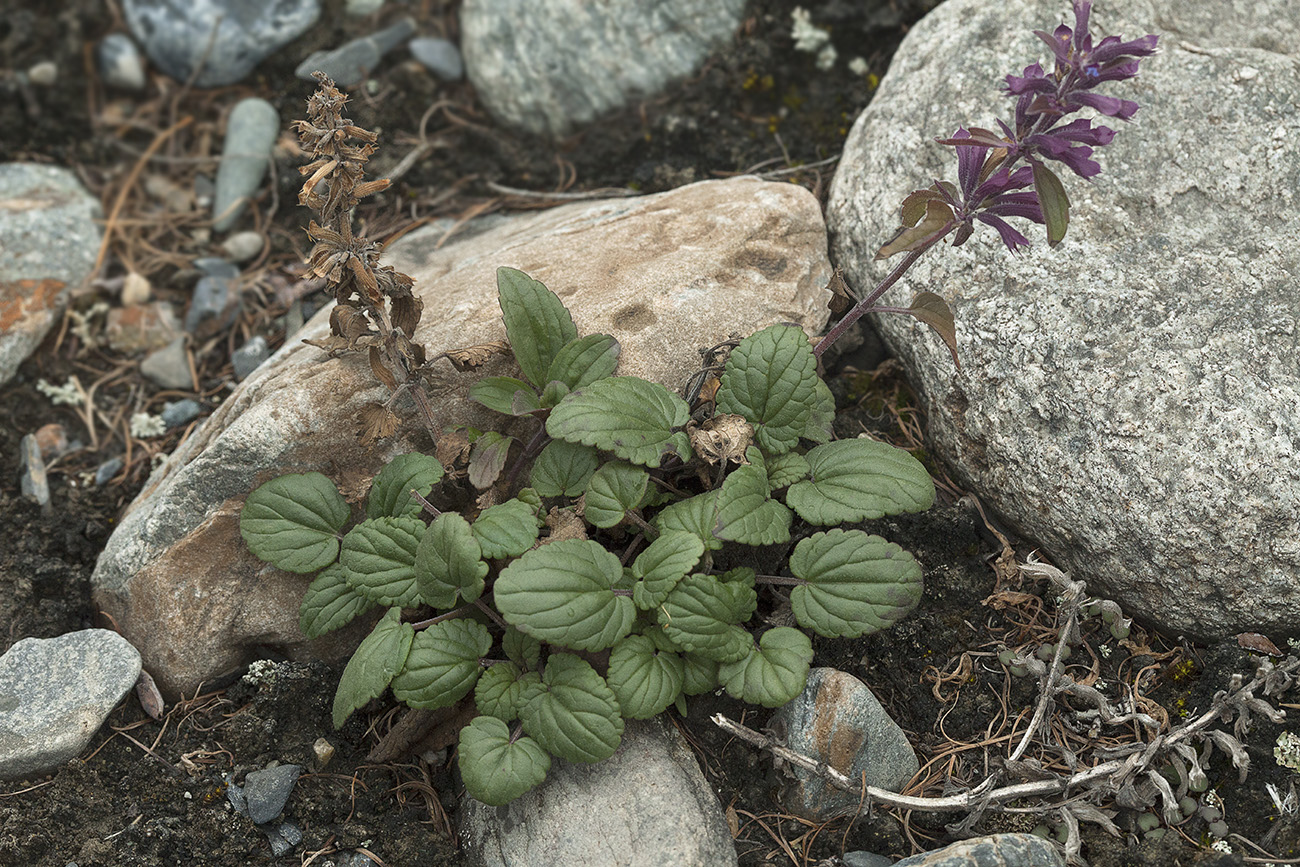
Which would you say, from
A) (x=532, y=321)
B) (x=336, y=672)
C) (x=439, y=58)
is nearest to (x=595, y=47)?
(x=439, y=58)

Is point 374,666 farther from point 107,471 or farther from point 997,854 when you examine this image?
point 107,471

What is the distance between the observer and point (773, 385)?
3.38 meters

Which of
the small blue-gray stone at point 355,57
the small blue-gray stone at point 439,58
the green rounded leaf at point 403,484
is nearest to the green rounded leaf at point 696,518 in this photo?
the green rounded leaf at point 403,484

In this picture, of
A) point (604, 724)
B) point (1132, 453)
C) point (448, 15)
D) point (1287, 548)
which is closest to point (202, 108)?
point (448, 15)

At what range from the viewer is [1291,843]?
2.98m

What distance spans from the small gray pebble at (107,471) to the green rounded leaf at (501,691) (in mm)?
2254

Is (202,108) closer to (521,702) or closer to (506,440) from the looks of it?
(506,440)

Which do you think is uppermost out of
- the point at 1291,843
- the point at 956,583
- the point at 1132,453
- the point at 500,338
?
the point at 500,338

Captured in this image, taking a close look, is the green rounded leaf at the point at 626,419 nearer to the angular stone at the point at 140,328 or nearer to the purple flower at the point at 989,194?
the purple flower at the point at 989,194

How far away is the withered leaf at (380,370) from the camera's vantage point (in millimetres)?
3463

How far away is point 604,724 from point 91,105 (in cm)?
486

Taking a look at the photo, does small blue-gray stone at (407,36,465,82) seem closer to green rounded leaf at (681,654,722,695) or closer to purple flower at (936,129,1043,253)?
purple flower at (936,129,1043,253)

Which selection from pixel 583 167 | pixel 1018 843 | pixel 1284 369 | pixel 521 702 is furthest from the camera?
pixel 583 167

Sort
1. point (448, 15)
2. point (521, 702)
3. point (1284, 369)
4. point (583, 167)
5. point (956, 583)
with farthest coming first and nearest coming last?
point (448, 15) → point (583, 167) → point (956, 583) → point (1284, 369) → point (521, 702)
